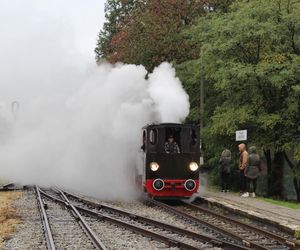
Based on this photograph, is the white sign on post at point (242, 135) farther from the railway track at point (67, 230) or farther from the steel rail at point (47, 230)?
the steel rail at point (47, 230)

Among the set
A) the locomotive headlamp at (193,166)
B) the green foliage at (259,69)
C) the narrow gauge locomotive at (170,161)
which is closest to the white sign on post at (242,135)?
the narrow gauge locomotive at (170,161)

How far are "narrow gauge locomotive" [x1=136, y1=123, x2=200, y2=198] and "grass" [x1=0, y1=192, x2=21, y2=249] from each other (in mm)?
4132

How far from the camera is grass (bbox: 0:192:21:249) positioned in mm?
11211

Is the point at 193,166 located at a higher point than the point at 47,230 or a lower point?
higher

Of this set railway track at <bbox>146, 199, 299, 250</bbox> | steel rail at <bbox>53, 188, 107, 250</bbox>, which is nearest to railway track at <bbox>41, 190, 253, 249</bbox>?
steel rail at <bbox>53, 188, 107, 250</bbox>

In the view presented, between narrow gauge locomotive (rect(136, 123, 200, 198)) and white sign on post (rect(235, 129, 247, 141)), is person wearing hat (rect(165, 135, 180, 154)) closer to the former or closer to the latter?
narrow gauge locomotive (rect(136, 123, 200, 198))

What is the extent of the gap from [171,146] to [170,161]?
47cm

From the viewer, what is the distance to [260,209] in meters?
14.4

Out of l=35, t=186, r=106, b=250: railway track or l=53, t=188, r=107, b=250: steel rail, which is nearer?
l=53, t=188, r=107, b=250: steel rail

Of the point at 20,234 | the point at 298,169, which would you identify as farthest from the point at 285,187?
the point at 20,234

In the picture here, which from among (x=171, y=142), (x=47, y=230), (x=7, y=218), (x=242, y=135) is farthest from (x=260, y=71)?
(x=47, y=230)

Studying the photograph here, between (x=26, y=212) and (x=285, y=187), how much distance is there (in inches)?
539

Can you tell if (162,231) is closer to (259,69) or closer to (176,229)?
(176,229)

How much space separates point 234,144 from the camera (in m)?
22.1
